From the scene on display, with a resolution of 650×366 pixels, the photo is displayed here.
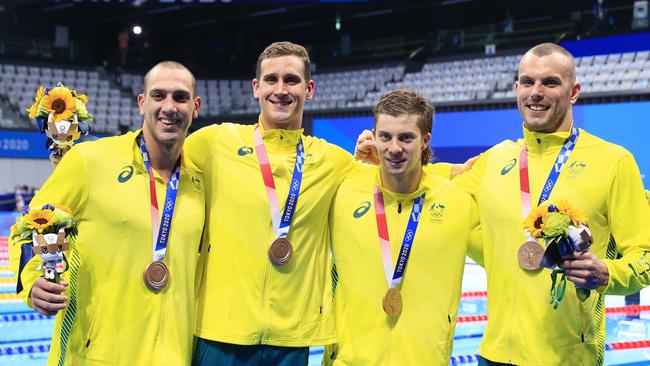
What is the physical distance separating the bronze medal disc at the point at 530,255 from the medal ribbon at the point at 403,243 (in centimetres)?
43

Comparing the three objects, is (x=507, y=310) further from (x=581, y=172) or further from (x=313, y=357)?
(x=313, y=357)

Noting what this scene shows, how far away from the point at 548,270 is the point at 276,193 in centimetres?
113

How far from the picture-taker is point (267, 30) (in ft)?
94.6

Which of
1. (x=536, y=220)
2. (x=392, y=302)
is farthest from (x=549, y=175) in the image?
(x=392, y=302)

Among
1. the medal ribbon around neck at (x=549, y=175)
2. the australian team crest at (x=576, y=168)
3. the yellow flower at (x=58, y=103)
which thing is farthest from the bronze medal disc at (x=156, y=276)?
the australian team crest at (x=576, y=168)

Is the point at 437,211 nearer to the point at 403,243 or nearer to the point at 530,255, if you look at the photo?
the point at 403,243

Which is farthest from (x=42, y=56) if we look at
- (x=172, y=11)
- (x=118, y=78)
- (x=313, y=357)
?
(x=313, y=357)

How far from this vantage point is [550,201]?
10.3 ft

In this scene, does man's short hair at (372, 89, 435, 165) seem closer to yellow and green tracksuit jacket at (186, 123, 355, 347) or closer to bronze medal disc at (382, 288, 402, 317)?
yellow and green tracksuit jacket at (186, 123, 355, 347)

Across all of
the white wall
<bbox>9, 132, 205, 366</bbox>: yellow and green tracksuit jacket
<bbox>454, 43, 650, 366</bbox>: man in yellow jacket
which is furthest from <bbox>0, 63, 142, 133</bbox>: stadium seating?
<bbox>454, 43, 650, 366</bbox>: man in yellow jacket

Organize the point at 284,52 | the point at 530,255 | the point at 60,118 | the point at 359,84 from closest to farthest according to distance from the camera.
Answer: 1. the point at 530,255
2. the point at 284,52
3. the point at 60,118
4. the point at 359,84

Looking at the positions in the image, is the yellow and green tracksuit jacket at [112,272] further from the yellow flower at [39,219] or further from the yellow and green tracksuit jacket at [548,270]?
the yellow and green tracksuit jacket at [548,270]

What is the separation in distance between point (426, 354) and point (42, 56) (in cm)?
2285

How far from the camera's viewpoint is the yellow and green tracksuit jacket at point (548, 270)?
3074 mm
